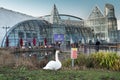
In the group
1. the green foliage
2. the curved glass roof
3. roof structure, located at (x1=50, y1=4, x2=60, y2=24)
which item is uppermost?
roof structure, located at (x1=50, y1=4, x2=60, y2=24)

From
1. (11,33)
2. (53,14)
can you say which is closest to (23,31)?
(11,33)

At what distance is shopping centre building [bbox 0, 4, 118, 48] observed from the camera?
162ft

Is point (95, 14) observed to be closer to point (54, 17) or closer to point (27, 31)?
point (54, 17)

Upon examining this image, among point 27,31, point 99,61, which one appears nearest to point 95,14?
point 27,31

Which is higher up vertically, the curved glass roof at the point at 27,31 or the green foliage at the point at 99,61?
the curved glass roof at the point at 27,31

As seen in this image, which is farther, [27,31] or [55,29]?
[55,29]

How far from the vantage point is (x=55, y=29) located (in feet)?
194

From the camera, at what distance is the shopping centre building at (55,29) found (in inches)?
1941

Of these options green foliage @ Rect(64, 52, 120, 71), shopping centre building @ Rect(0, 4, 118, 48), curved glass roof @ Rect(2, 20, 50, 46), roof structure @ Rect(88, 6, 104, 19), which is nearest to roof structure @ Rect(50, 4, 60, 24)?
shopping centre building @ Rect(0, 4, 118, 48)

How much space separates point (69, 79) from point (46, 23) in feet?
167

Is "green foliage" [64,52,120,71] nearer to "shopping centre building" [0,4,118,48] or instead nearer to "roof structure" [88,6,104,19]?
"shopping centre building" [0,4,118,48]

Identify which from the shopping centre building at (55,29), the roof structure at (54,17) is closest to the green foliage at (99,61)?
the shopping centre building at (55,29)

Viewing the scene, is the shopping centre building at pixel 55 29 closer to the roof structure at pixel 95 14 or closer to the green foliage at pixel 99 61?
the roof structure at pixel 95 14

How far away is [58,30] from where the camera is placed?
59781mm
